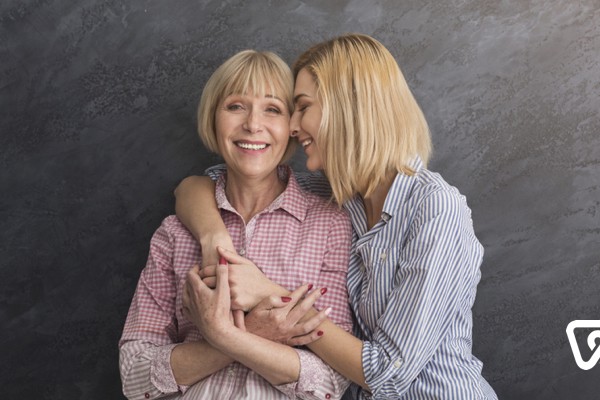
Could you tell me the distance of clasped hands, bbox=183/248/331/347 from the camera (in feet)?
5.66

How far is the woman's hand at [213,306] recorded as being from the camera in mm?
1712

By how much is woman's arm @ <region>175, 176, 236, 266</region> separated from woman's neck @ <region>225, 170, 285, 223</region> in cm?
7

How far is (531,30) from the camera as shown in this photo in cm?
215

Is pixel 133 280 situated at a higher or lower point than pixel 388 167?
lower

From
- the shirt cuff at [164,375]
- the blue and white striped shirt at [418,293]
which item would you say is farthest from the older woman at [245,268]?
the blue and white striped shirt at [418,293]

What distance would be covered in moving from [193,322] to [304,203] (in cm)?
45

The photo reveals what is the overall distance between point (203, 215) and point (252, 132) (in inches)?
10.6

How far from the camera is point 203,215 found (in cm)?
196

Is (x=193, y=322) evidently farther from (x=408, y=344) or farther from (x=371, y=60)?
(x=371, y=60)

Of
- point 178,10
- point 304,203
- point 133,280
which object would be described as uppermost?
point 178,10

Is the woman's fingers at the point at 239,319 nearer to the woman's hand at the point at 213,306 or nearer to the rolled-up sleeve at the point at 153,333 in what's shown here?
the woman's hand at the point at 213,306

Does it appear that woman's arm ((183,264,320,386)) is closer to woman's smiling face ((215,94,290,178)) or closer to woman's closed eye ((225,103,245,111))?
woman's smiling face ((215,94,290,178))

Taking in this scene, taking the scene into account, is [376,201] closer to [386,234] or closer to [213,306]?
→ [386,234]

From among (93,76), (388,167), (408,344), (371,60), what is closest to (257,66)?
(371,60)
